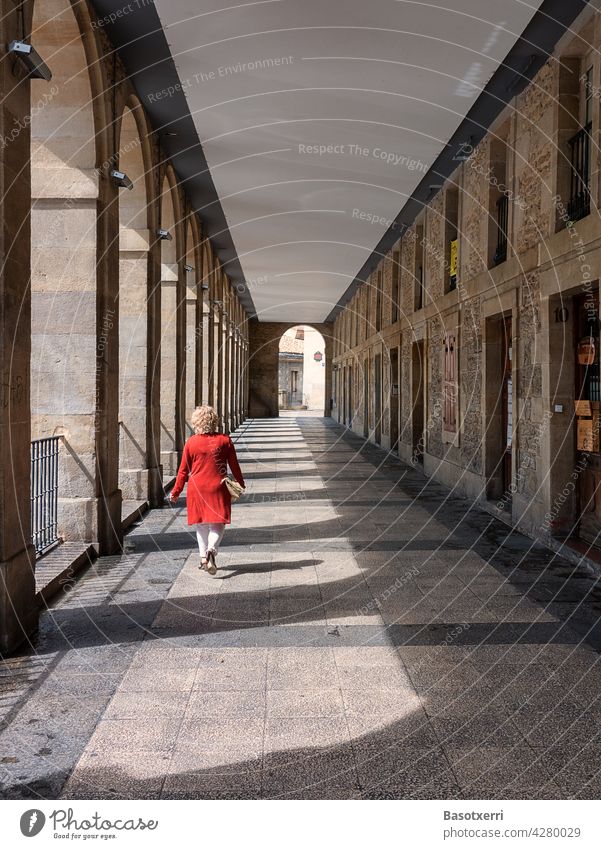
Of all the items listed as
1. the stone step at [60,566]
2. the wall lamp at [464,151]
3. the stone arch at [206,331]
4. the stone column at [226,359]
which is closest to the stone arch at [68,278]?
the stone step at [60,566]

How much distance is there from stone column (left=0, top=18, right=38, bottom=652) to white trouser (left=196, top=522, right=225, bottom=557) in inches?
69.8

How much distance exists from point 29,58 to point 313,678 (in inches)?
163

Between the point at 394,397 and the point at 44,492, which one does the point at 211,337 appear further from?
the point at 44,492

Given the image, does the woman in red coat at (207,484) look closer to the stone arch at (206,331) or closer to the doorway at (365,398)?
the stone arch at (206,331)

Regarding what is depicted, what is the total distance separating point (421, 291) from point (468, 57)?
7.81 m

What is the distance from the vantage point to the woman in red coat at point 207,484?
21.4 ft

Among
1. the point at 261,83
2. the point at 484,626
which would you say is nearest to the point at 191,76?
the point at 261,83

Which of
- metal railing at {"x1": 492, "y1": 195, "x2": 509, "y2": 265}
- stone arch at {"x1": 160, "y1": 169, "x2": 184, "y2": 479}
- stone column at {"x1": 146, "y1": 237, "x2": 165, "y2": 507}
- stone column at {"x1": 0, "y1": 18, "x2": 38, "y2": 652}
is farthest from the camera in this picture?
stone arch at {"x1": 160, "y1": 169, "x2": 184, "y2": 479}

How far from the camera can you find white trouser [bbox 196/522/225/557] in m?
6.59

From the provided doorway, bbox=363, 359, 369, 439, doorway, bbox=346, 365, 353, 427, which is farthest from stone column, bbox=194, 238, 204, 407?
doorway, bbox=346, 365, 353, 427

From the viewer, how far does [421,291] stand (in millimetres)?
15570

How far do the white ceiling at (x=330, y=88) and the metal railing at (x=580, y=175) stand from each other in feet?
3.91

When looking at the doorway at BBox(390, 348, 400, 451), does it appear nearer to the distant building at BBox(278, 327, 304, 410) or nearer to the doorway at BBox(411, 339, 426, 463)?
the doorway at BBox(411, 339, 426, 463)

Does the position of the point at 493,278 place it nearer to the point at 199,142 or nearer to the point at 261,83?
the point at 261,83
